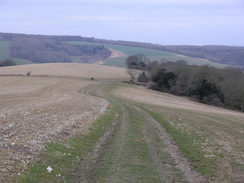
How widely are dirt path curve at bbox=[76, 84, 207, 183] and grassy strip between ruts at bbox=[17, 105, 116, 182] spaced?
427 millimetres

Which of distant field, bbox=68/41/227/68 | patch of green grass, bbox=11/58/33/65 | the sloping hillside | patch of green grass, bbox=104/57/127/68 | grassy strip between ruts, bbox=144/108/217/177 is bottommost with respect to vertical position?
patch of green grass, bbox=11/58/33/65

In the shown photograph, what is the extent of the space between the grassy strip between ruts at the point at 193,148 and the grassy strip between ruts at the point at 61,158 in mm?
4202

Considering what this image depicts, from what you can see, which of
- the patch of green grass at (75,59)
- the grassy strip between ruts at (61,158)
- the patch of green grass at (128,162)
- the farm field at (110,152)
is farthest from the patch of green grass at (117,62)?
the grassy strip between ruts at (61,158)

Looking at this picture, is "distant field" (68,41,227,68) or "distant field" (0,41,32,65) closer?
"distant field" (0,41,32,65)

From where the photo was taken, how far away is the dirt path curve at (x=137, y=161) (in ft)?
31.4

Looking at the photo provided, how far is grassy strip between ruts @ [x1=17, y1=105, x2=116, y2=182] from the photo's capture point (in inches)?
343

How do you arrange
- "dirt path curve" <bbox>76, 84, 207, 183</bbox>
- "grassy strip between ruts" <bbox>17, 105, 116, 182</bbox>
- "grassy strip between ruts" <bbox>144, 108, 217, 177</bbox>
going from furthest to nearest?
1. "grassy strip between ruts" <bbox>144, 108, 217, 177</bbox>
2. "dirt path curve" <bbox>76, 84, 207, 183</bbox>
3. "grassy strip between ruts" <bbox>17, 105, 116, 182</bbox>

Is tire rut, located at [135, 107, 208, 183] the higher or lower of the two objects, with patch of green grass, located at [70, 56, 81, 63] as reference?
higher

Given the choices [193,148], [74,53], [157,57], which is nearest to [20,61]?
[74,53]

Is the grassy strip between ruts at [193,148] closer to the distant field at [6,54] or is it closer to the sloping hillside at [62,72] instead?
the sloping hillside at [62,72]

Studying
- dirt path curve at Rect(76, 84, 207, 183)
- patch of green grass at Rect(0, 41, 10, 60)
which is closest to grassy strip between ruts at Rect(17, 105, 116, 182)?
dirt path curve at Rect(76, 84, 207, 183)

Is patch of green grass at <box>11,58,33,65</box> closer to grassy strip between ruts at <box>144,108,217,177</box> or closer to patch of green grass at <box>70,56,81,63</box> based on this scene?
patch of green grass at <box>70,56,81,63</box>

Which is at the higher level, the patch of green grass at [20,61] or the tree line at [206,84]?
the tree line at [206,84]

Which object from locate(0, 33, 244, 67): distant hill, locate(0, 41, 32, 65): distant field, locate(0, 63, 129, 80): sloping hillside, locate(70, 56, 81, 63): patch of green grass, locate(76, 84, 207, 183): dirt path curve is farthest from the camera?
locate(70, 56, 81, 63): patch of green grass
